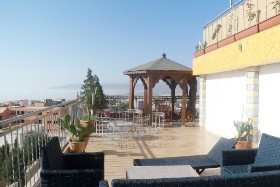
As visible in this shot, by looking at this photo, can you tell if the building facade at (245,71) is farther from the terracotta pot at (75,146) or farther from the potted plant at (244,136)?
the terracotta pot at (75,146)

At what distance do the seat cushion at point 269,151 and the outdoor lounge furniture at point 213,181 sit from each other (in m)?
1.68

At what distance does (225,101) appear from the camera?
32.5ft

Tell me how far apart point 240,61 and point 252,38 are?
86cm

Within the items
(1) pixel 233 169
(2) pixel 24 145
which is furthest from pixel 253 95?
(2) pixel 24 145

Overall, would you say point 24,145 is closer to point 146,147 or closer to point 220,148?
point 220,148

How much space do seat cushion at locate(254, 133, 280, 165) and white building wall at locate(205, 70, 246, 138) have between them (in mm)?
4297

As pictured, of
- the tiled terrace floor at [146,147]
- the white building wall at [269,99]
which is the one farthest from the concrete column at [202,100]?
the white building wall at [269,99]

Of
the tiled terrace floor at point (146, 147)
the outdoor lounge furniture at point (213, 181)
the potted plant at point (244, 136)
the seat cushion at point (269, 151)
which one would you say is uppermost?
the outdoor lounge furniture at point (213, 181)

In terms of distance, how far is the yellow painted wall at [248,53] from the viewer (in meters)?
6.20

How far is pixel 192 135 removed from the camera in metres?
10.0

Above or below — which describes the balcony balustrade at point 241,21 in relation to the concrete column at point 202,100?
above

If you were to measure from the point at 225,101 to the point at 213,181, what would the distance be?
27.0 feet

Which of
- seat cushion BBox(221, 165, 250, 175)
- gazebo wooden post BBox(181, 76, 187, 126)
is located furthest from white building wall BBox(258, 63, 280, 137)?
gazebo wooden post BBox(181, 76, 187, 126)

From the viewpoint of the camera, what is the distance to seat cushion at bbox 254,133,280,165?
12.6 feet
